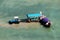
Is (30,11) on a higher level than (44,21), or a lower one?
higher

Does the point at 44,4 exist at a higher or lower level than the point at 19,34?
higher

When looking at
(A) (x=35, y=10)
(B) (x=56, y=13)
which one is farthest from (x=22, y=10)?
(B) (x=56, y=13)

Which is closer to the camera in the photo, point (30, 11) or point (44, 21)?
point (44, 21)

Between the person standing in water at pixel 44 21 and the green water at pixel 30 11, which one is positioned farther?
the person standing in water at pixel 44 21

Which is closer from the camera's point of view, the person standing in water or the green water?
the green water

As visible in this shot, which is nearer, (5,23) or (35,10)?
(5,23)

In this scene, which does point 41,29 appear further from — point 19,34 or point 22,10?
point 22,10

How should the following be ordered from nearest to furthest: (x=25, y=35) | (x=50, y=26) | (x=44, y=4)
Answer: (x=25, y=35) → (x=50, y=26) → (x=44, y=4)

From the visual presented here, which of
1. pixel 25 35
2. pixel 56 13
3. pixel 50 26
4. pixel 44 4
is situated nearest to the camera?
pixel 25 35
